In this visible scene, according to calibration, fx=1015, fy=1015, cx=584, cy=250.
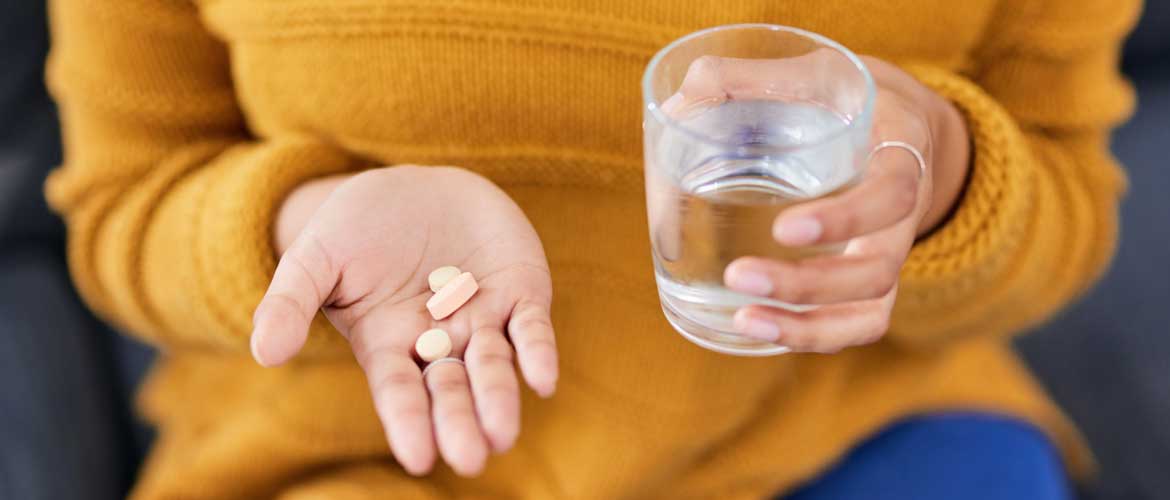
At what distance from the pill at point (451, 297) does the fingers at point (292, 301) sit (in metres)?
0.04

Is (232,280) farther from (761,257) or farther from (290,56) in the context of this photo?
(761,257)

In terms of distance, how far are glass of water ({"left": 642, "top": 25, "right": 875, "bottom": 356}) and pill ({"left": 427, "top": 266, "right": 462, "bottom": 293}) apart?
77 mm

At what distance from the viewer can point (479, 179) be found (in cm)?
44

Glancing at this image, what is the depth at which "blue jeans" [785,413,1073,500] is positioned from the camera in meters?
0.65

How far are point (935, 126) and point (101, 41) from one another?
0.45 metres

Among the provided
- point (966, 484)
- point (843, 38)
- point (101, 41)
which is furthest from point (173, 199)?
point (966, 484)

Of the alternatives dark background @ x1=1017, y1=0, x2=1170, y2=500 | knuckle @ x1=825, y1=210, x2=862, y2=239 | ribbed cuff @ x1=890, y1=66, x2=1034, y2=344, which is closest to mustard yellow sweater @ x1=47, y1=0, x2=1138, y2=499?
ribbed cuff @ x1=890, y1=66, x2=1034, y2=344

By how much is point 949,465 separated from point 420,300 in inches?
17.1

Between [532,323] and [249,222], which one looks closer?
[532,323]

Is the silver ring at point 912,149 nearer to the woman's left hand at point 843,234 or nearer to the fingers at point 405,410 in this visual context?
the woman's left hand at point 843,234

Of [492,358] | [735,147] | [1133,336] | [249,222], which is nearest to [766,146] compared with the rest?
[735,147]

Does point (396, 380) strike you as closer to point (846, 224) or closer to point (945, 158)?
point (846, 224)

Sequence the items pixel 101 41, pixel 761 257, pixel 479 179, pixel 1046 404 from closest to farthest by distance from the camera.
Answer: pixel 761 257
pixel 479 179
pixel 101 41
pixel 1046 404

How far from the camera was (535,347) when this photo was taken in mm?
343
